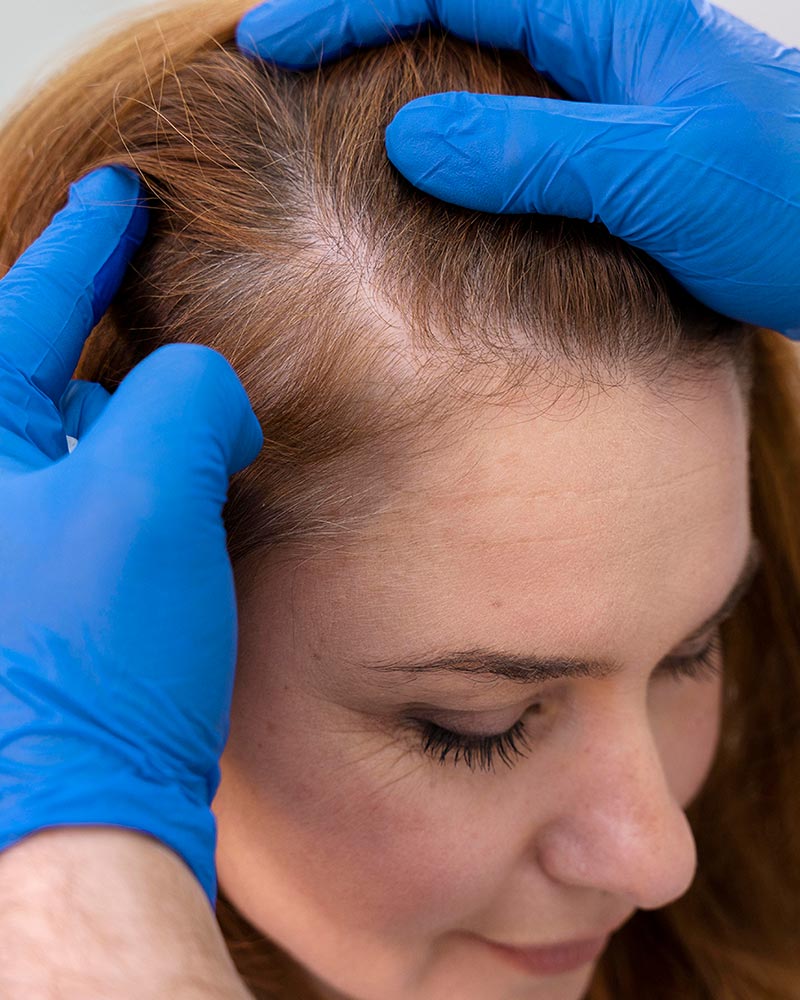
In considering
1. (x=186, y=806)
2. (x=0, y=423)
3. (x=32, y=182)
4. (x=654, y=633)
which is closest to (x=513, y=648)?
(x=654, y=633)

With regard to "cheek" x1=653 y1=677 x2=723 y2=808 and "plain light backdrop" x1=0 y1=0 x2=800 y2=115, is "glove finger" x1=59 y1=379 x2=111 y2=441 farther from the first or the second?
"plain light backdrop" x1=0 y1=0 x2=800 y2=115

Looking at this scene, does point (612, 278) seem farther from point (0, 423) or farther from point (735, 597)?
point (0, 423)

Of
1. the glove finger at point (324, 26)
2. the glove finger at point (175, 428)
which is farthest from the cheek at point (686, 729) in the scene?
the glove finger at point (324, 26)

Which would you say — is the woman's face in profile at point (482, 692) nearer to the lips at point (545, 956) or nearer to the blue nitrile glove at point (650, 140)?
the lips at point (545, 956)

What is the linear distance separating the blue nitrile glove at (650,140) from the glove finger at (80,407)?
0.30 meters

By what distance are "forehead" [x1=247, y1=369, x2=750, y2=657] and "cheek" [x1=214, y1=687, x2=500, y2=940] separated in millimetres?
107

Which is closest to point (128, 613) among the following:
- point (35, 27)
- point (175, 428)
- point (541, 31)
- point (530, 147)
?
point (175, 428)

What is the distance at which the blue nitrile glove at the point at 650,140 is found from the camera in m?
0.84

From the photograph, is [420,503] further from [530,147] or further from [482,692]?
[530,147]

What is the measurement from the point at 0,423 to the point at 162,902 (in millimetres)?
366

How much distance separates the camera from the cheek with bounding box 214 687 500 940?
35.3 inches

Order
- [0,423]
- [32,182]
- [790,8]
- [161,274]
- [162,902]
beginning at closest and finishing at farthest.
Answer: [162,902]
[0,423]
[161,274]
[32,182]
[790,8]

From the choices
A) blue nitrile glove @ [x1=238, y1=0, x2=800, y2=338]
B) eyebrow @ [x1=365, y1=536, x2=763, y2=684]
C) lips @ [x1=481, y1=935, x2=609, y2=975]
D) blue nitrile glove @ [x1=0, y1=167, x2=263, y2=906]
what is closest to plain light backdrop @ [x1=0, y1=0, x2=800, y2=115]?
blue nitrile glove @ [x1=238, y1=0, x2=800, y2=338]

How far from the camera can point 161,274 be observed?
3.03 feet
